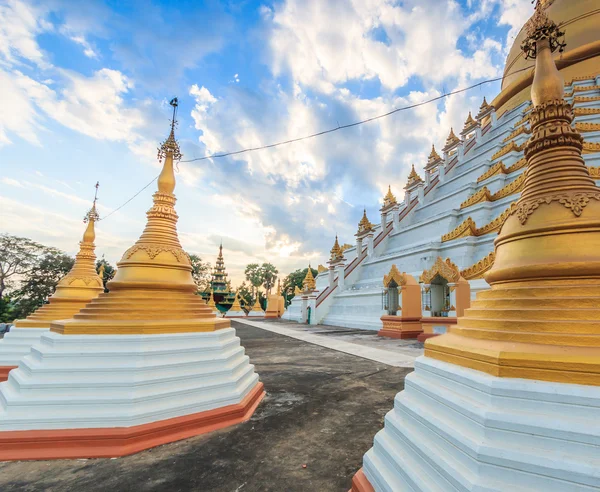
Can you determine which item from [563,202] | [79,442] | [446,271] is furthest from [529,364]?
[446,271]

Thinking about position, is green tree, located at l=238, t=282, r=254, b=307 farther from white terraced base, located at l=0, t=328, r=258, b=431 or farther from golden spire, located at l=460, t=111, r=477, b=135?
white terraced base, located at l=0, t=328, r=258, b=431

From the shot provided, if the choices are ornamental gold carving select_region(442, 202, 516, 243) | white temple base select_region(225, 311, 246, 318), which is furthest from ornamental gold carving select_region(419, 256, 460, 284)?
white temple base select_region(225, 311, 246, 318)

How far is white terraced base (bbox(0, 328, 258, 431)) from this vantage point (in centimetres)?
367

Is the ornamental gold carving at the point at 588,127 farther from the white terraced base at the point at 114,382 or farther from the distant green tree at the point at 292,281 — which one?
the distant green tree at the point at 292,281

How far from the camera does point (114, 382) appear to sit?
12.9 ft

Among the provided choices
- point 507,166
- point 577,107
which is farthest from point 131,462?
point 577,107

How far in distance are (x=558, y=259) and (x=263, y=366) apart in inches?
271

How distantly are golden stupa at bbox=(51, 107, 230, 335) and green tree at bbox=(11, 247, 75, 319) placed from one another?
3037 centimetres

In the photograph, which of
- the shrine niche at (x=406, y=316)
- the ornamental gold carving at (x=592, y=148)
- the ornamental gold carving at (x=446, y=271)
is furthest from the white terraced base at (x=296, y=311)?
the ornamental gold carving at (x=592, y=148)

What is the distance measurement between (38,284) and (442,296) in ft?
111

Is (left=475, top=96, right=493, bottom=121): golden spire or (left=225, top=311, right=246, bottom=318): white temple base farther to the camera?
(left=225, top=311, right=246, bottom=318): white temple base

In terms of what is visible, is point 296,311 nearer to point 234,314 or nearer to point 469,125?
point 234,314

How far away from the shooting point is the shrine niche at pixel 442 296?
11849mm

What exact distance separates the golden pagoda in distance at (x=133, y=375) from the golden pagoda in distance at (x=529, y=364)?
244cm
